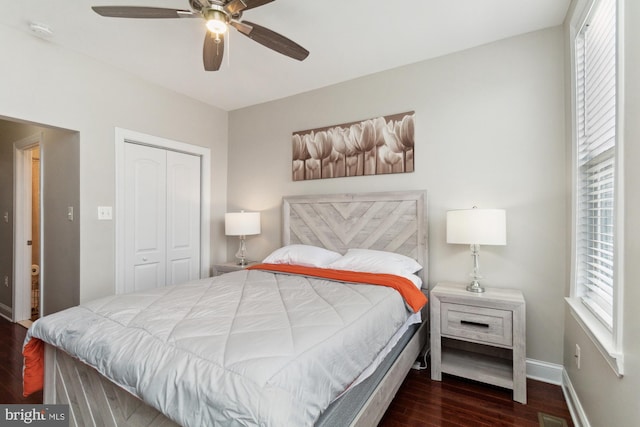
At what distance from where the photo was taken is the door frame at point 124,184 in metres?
2.90

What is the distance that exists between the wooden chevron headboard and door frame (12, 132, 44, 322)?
2.99 meters

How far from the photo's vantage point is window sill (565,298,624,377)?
1.25 m

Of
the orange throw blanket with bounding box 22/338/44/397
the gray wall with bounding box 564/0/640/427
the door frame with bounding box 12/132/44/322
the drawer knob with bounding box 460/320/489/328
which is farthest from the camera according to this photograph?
the door frame with bounding box 12/132/44/322

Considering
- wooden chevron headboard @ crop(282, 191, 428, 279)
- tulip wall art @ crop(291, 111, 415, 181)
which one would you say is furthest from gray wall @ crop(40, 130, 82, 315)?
tulip wall art @ crop(291, 111, 415, 181)

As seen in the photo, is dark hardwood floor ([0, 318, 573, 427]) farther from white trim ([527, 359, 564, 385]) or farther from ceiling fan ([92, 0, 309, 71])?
ceiling fan ([92, 0, 309, 71])

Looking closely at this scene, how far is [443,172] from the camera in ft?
8.67

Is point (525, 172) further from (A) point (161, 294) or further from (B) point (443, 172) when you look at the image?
(A) point (161, 294)

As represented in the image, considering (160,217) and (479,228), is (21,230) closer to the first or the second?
(160,217)

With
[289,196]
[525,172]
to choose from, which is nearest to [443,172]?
[525,172]

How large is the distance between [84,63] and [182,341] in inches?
108

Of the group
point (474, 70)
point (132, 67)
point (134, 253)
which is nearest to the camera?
point (474, 70)

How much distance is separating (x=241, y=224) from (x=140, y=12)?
210 cm

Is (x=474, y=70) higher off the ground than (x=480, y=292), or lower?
higher

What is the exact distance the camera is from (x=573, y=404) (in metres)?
1.87
